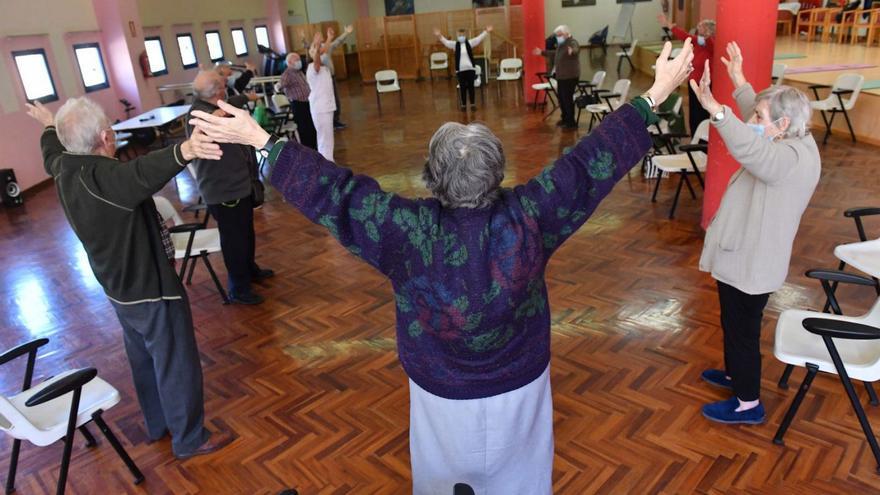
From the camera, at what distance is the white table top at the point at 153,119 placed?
8.53m

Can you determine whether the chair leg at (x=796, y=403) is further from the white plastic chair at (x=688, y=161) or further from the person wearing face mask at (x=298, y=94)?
the person wearing face mask at (x=298, y=94)

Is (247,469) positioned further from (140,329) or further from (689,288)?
(689,288)

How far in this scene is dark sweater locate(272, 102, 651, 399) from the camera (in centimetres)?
151

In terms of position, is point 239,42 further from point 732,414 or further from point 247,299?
point 732,414

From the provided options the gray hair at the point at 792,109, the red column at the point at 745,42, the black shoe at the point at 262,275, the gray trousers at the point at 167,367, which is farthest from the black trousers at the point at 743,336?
the black shoe at the point at 262,275

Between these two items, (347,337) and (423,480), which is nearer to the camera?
(423,480)

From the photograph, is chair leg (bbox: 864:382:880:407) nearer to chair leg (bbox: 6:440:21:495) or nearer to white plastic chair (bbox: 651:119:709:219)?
white plastic chair (bbox: 651:119:709:219)

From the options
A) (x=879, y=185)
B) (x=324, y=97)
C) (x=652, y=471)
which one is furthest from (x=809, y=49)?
(x=652, y=471)

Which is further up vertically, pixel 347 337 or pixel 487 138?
pixel 487 138

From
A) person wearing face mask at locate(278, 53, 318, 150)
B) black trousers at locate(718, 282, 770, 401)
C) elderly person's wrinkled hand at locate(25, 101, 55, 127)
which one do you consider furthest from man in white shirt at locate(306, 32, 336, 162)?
black trousers at locate(718, 282, 770, 401)

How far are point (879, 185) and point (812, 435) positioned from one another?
Answer: 4.11 meters

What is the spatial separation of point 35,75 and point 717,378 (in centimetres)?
982

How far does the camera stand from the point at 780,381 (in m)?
3.08

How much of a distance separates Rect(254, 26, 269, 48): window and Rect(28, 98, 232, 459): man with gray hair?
15.6m
